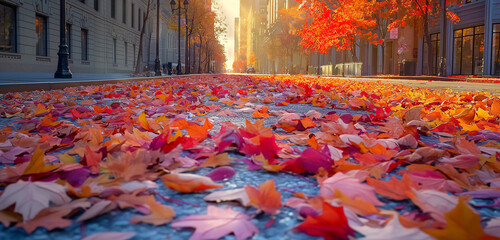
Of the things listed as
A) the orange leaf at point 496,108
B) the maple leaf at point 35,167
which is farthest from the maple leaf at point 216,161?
the orange leaf at point 496,108

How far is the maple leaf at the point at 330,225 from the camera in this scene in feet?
3.43

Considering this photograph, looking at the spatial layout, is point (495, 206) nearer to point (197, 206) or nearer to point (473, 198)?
point (473, 198)

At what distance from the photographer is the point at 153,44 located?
54312 millimetres

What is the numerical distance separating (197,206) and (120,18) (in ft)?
126

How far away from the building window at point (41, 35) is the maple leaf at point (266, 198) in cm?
2288

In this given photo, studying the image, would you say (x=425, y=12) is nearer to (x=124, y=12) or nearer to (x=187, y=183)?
(x=187, y=183)

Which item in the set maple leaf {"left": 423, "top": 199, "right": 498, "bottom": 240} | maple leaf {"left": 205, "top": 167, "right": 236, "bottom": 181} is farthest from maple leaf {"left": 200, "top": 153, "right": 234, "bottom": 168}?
maple leaf {"left": 423, "top": 199, "right": 498, "bottom": 240}

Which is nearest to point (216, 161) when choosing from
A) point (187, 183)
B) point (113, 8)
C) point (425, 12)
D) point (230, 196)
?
point (187, 183)

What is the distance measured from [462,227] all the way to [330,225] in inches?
12.4

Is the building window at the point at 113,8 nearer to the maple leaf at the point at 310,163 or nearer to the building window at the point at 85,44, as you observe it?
the building window at the point at 85,44

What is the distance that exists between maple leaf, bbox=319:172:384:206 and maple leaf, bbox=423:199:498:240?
0.32 metres

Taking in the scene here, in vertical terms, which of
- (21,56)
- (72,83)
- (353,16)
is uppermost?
(353,16)

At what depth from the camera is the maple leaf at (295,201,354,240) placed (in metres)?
1.05

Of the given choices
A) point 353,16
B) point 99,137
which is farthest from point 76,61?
point 99,137
